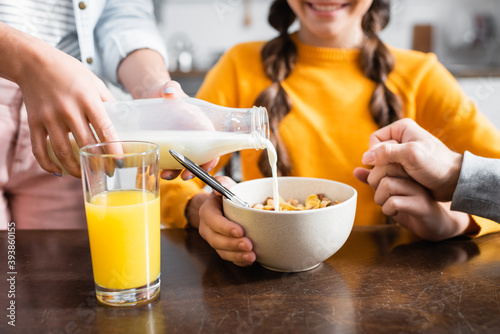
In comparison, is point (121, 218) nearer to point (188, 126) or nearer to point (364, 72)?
point (188, 126)

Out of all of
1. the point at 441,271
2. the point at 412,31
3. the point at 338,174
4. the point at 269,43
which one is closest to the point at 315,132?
the point at 338,174

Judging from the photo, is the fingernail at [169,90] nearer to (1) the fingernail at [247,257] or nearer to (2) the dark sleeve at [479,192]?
(1) the fingernail at [247,257]

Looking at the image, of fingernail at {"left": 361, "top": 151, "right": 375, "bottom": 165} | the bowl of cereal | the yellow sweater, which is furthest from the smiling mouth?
the bowl of cereal

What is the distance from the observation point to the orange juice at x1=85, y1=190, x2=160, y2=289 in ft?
1.92

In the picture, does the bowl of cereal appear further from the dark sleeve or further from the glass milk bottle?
the dark sleeve

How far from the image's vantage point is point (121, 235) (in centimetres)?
59

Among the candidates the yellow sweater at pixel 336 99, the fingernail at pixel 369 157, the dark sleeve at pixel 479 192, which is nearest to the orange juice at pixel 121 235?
the fingernail at pixel 369 157

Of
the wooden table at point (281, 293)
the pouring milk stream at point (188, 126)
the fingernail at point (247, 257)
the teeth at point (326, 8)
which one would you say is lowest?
the wooden table at point (281, 293)

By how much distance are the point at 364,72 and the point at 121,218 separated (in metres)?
0.95

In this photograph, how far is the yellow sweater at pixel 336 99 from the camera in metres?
1.28

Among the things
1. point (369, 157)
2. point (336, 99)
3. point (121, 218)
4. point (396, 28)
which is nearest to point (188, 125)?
point (121, 218)

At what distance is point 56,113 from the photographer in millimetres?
632

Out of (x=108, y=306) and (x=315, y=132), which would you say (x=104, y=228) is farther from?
(x=315, y=132)

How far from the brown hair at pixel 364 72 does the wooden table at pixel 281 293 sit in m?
0.52
